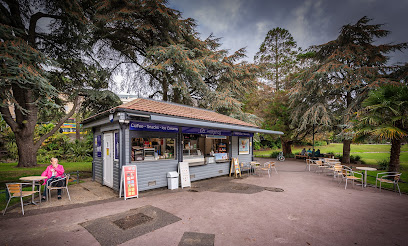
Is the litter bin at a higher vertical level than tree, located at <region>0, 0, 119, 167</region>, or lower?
lower

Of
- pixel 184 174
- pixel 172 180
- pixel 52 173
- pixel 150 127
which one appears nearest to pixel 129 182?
pixel 172 180

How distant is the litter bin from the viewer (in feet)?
24.5

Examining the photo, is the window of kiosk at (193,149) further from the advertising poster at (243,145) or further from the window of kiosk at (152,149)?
the advertising poster at (243,145)

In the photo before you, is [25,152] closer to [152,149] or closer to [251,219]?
[152,149]

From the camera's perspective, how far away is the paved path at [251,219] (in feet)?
11.8

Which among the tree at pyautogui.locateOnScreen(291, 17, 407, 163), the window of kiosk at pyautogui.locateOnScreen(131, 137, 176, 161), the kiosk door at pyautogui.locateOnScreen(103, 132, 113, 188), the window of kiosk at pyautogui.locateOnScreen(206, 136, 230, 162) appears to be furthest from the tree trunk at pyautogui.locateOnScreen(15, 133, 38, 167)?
the tree at pyautogui.locateOnScreen(291, 17, 407, 163)

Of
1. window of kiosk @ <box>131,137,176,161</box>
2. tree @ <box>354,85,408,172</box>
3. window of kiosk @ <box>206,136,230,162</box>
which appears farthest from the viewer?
window of kiosk @ <box>206,136,230,162</box>

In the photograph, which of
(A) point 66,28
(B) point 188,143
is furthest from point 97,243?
(A) point 66,28

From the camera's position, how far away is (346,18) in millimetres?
15977

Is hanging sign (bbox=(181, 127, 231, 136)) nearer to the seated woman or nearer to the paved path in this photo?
the paved path

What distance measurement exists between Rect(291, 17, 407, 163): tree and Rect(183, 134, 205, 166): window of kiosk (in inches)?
446

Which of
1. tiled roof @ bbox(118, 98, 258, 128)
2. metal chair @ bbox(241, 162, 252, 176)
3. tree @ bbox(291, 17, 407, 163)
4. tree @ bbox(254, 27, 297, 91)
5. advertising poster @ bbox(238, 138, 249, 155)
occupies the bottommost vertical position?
metal chair @ bbox(241, 162, 252, 176)

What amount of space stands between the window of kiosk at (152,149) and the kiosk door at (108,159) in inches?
51.3

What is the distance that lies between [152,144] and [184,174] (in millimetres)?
1912
